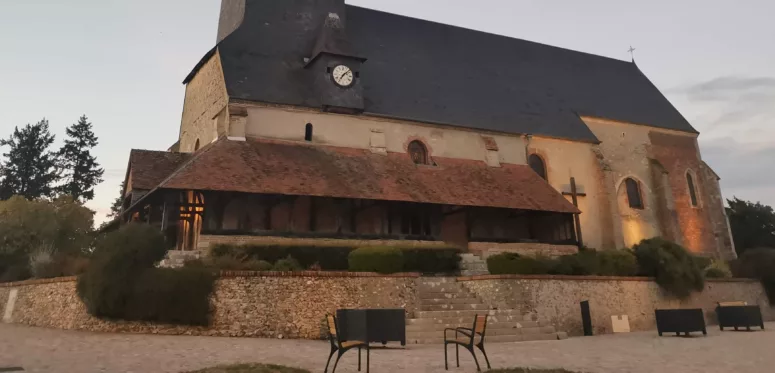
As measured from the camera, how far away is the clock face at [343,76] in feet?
65.5

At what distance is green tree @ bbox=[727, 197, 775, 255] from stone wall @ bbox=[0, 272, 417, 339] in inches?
1183

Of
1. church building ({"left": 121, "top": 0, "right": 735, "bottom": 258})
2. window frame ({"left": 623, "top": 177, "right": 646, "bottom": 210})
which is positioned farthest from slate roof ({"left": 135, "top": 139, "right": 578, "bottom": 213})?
window frame ({"left": 623, "top": 177, "right": 646, "bottom": 210})

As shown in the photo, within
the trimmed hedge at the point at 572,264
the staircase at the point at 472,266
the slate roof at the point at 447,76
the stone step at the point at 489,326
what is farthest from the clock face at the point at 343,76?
the stone step at the point at 489,326

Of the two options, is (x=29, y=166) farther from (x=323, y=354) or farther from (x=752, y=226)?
(x=752, y=226)

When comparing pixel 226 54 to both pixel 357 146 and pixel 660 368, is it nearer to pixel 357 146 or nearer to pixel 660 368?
pixel 357 146

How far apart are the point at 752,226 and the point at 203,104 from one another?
33.6 meters

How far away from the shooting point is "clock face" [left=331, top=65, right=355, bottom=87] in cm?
1995

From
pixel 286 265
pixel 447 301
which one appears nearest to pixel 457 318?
pixel 447 301

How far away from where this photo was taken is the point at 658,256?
53.5 ft

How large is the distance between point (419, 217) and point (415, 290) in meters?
6.87

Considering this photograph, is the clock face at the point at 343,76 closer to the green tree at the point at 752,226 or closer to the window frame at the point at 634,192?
the window frame at the point at 634,192

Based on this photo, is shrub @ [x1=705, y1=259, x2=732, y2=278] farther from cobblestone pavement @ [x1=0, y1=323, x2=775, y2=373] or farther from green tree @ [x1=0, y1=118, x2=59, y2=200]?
green tree @ [x1=0, y1=118, x2=59, y2=200]

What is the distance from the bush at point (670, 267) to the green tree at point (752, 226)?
A: 19.7 meters

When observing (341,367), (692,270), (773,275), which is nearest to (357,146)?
(692,270)
